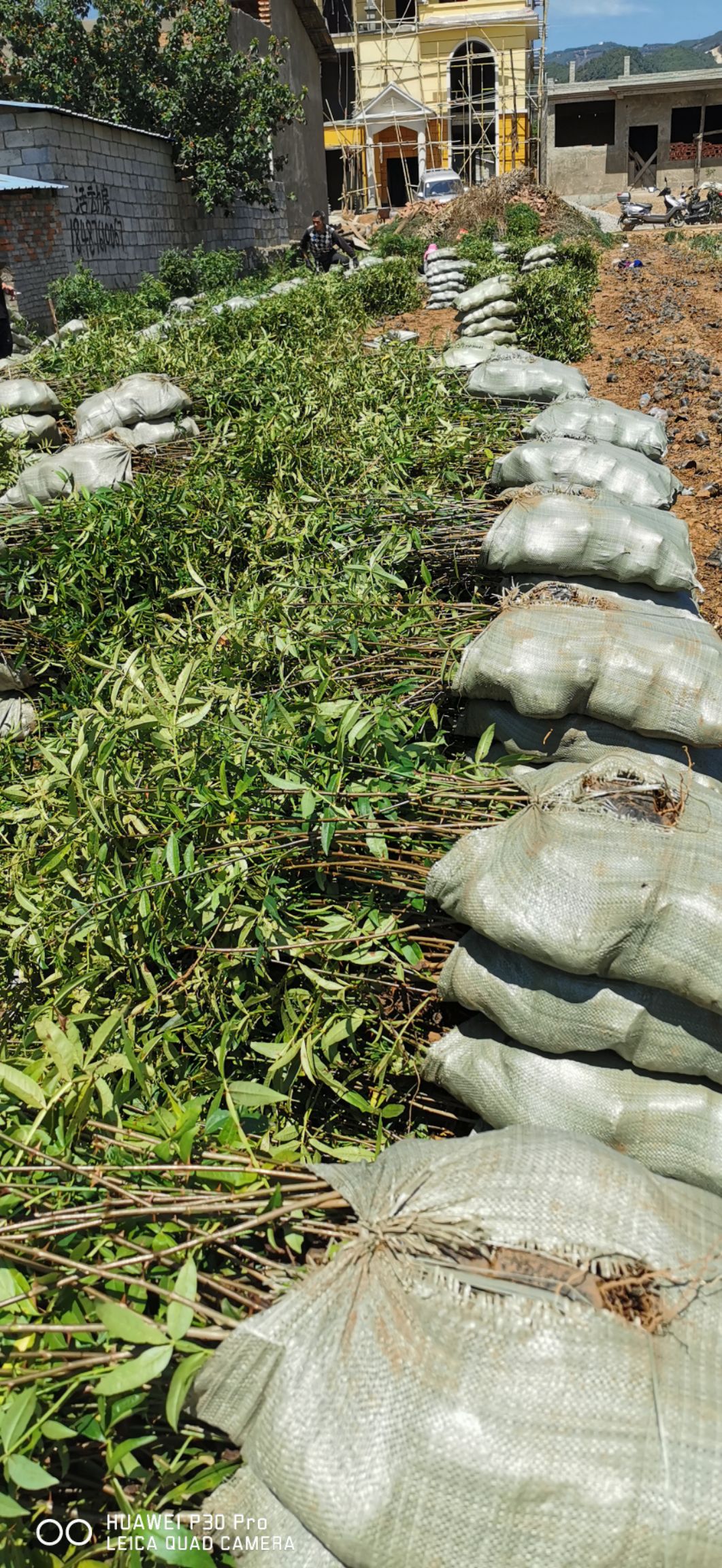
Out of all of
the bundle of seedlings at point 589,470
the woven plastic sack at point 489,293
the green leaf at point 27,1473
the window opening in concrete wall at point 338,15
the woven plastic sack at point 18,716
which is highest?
the window opening in concrete wall at point 338,15

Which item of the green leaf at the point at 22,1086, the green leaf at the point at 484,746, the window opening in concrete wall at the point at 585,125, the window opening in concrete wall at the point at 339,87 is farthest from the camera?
the window opening in concrete wall at the point at 585,125

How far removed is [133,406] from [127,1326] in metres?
5.46

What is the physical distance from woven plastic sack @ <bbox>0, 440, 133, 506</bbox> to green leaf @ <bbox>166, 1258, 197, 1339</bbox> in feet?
14.8

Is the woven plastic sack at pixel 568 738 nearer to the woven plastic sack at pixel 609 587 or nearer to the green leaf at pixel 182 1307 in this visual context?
the woven plastic sack at pixel 609 587

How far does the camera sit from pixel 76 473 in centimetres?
540

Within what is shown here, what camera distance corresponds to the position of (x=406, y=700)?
3.10 metres

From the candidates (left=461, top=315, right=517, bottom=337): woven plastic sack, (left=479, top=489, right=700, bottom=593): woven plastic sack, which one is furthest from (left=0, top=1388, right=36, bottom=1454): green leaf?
(left=461, top=315, right=517, bottom=337): woven plastic sack

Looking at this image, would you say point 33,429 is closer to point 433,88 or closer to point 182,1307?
point 182,1307

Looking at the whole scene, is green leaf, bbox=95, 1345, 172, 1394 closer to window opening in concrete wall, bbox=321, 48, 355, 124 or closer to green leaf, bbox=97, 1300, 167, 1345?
green leaf, bbox=97, 1300, 167, 1345

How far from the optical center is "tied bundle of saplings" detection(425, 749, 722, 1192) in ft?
6.35

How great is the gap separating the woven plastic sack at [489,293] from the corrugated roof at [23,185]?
5571 millimetres

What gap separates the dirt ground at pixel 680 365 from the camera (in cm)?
671

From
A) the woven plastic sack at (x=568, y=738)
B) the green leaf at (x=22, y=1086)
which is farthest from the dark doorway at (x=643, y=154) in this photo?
the green leaf at (x=22, y=1086)

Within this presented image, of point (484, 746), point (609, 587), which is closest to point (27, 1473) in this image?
point (484, 746)
